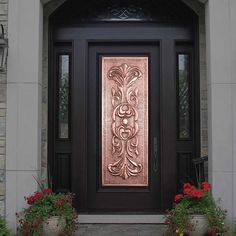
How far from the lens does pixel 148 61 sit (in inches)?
240

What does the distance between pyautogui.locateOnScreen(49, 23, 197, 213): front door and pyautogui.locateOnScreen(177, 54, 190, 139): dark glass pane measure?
1cm

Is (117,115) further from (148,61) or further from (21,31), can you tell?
(21,31)

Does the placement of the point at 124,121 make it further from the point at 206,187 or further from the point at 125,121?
the point at 206,187

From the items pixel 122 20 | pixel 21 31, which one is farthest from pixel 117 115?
pixel 21 31

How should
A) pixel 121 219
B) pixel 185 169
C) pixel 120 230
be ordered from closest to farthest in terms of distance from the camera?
pixel 120 230
pixel 121 219
pixel 185 169

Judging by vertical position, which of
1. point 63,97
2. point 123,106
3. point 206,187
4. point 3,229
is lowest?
point 3,229

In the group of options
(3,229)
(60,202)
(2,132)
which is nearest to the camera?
(3,229)

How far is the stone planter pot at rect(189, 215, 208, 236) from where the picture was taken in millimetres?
4820

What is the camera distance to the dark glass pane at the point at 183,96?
6035 mm

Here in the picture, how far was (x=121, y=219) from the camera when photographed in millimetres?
5742

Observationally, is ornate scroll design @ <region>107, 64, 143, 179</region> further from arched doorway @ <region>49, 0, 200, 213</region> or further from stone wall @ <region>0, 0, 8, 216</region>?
stone wall @ <region>0, 0, 8, 216</region>

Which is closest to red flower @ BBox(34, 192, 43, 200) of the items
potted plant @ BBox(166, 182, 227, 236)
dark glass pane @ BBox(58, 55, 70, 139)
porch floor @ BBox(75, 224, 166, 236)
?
porch floor @ BBox(75, 224, 166, 236)

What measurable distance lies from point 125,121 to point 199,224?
5.97 ft

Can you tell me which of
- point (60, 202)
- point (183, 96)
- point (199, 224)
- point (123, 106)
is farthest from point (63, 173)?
point (199, 224)
